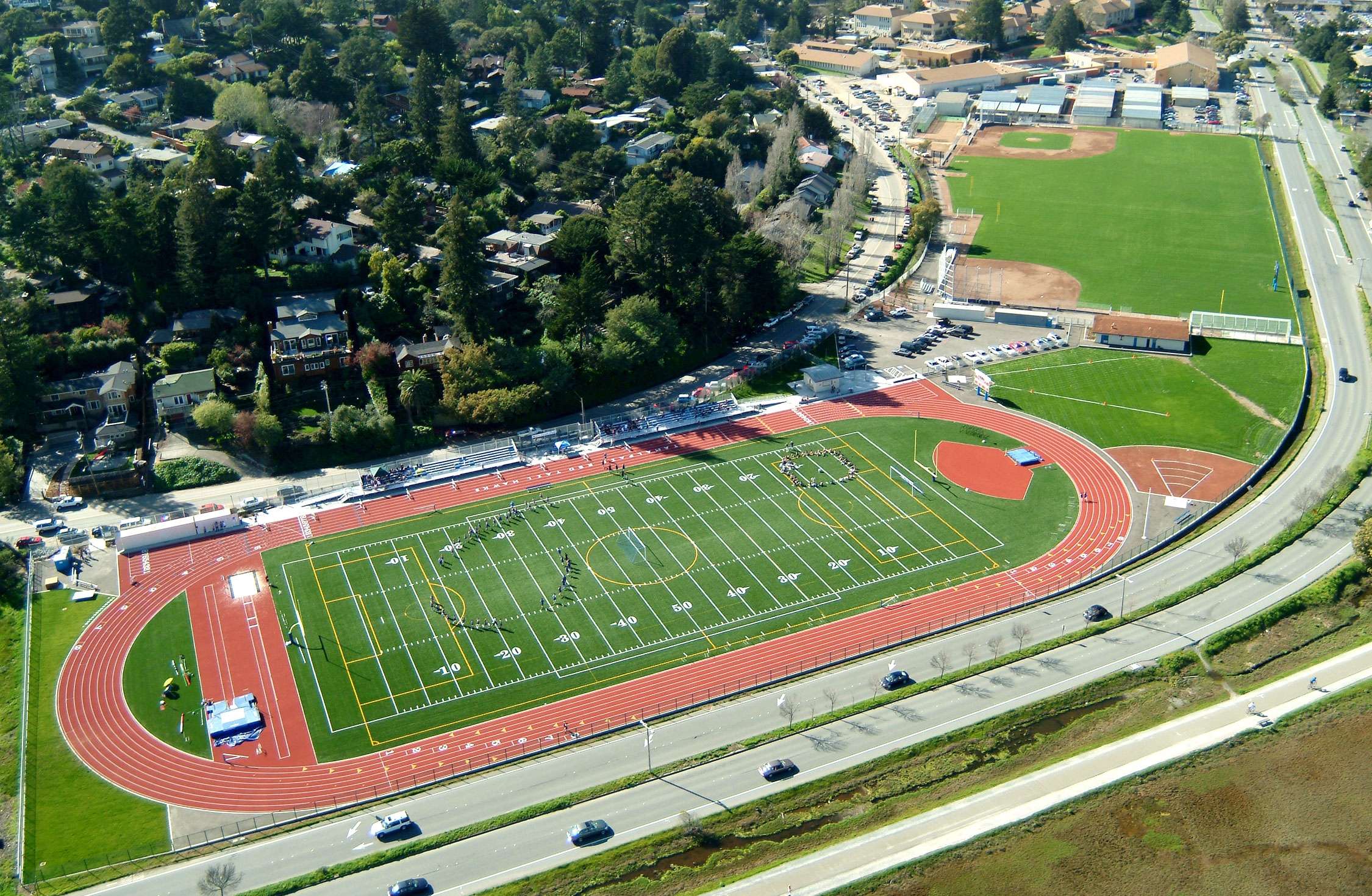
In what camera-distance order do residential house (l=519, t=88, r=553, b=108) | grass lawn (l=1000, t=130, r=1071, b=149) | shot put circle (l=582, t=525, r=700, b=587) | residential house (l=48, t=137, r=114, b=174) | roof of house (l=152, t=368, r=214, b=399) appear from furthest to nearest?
grass lawn (l=1000, t=130, r=1071, b=149) < residential house (l=519, t=88, r=553, b=108) < residential house (l=48, t=137, r=114, b=174) < roof of house (l=152, t=368, r=214, b=399) < shot put circle (l=582, t=525, r=700, b=587)

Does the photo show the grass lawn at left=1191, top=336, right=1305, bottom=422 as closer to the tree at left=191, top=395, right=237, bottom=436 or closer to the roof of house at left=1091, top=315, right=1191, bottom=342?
the roof of house at left=1091, top=315, right=1191, bottom=342

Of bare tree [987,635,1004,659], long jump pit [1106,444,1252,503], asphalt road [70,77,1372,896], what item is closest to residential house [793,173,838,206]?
long jump pit [1106,444,1252,503]

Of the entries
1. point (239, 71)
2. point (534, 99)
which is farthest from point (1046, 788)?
point (239, 71)

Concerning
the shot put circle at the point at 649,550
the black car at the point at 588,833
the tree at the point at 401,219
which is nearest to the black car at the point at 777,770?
the black car at the point at 588,833

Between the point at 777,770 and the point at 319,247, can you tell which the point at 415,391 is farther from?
the point at 777,770

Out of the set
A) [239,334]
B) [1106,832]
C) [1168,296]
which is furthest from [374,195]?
[1106,832]

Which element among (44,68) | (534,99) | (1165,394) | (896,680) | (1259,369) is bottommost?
(896,680)
